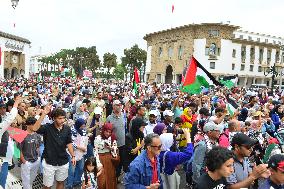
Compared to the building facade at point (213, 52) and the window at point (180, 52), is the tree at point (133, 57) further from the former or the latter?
the window at point (180, 52)

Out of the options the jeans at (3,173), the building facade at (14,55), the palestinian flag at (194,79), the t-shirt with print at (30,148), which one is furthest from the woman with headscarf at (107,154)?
the building facade at (14,55)

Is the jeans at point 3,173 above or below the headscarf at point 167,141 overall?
below

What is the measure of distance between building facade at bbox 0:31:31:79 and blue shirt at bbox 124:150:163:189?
71298 millimetres

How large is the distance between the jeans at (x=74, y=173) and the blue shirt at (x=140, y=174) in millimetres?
3112

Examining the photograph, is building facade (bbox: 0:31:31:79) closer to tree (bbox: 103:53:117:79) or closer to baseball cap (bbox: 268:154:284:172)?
tree (bbox: 103:53:117:79)

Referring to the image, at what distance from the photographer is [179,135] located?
22.8ft

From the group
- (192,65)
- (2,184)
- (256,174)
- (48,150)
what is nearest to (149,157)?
(256,174)

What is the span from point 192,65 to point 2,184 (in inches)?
247

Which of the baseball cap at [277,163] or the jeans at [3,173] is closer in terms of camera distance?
the baseball cap at [277,163]

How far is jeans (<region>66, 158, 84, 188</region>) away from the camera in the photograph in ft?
22.0

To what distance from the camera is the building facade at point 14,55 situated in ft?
234

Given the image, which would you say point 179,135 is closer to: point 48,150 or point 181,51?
point 48,150

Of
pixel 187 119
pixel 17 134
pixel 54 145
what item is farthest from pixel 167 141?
pixel 187 119

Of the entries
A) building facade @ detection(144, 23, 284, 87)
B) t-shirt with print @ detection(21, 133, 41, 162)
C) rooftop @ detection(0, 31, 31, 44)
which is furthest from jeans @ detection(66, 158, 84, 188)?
rooftop @ detection(0, 31, 31, 44)
